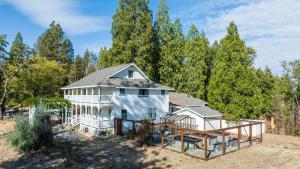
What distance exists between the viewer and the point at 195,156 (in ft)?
59.8

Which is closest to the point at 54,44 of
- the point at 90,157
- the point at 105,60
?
the point at 105,60

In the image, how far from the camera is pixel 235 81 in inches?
1422

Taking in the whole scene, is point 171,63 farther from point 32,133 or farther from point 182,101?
point 32,133

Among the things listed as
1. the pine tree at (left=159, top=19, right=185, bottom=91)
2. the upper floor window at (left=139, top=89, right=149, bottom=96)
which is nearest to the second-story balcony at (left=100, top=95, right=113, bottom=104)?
the upper floor window at (left=139, top=89, right=149, bottom=96)

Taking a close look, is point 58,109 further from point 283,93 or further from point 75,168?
point 283,93

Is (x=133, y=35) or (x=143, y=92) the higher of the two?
(x=133, y=35)

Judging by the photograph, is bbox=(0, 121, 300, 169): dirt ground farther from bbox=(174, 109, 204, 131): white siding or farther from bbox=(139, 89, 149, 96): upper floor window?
bbox=(139, 89, 149, 96): upper floor window

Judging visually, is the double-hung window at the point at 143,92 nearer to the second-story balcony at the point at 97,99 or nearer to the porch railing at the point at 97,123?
the second-story balcony at the point at 97,99

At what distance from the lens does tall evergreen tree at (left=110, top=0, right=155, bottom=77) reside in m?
45.8

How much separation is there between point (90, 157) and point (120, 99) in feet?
37.8

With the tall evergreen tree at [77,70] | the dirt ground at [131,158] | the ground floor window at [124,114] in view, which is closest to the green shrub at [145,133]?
the dirt ground at [131,158]

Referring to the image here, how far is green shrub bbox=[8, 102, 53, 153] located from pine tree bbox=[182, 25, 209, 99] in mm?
29327

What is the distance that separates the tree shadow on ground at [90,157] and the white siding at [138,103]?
6.67 m

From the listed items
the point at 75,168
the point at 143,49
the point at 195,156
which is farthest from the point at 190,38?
the point at 75,168
